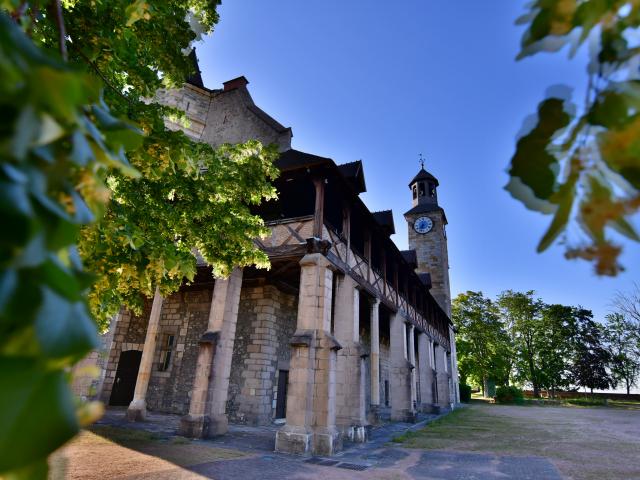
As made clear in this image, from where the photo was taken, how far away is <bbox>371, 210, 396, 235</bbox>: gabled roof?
15.4m

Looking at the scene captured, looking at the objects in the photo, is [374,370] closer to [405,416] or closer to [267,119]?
[405,416]

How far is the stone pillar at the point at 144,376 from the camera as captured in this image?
407 inches

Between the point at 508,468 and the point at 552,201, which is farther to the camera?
the point at 508,468

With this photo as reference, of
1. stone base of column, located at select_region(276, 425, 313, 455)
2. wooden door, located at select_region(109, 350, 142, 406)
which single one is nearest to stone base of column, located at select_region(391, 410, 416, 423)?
stone base of column, located at select_region(276, 425, 313, 455)

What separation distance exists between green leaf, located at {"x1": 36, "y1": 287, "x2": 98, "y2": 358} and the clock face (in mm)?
31134

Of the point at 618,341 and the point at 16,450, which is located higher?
the point at 618,341

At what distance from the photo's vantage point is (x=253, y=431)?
9438 millimetres

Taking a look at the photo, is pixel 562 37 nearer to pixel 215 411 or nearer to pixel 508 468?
pixel 508 468

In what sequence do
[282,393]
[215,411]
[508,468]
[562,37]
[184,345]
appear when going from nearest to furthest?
[562,37] → [508,468] → [215,411] → [282,393] → [184,345]

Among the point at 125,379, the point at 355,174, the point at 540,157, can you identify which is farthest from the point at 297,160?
the point at 125,379

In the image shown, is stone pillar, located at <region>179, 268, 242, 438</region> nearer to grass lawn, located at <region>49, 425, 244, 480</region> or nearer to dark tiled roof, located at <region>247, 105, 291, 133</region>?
grass lawn, located at <region>49, 425, 244, 480</region>

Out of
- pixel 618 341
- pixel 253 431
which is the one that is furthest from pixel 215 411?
pixel 618 341

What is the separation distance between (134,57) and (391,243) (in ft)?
33.6

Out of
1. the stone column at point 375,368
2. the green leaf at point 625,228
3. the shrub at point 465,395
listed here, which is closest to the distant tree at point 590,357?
the shrub at point 465,395
